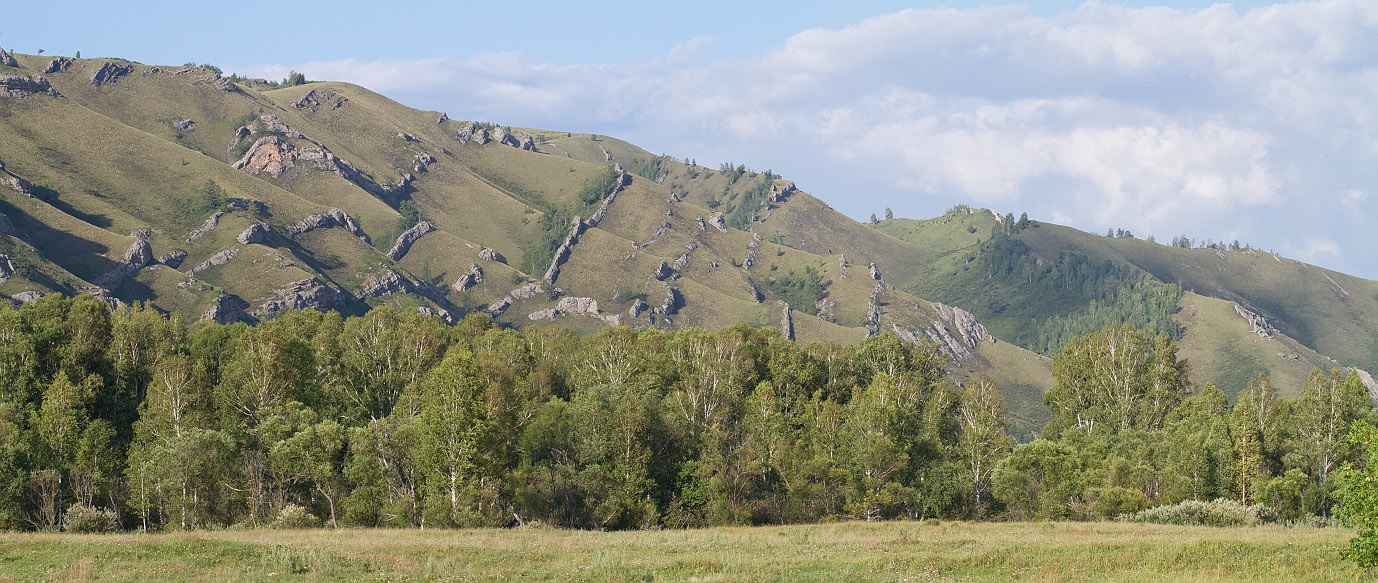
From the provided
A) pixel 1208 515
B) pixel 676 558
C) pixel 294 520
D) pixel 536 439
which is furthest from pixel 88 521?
pixel 1208 515

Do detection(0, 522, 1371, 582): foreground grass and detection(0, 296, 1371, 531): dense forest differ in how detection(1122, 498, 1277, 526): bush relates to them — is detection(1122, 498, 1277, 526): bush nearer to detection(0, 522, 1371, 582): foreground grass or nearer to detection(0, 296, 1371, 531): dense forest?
detection(0, 296, 1371, 531): dense forest

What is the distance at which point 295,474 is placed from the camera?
71.8 meters

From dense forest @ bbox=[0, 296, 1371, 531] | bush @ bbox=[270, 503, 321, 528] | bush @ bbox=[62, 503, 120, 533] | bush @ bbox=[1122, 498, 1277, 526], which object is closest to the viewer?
bush @ bbox=[62, 503, 120, 533]

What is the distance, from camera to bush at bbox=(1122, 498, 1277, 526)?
206ft

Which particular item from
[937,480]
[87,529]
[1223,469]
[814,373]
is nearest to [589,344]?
[814,373]

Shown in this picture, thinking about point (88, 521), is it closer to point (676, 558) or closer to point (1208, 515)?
point (676, 558)

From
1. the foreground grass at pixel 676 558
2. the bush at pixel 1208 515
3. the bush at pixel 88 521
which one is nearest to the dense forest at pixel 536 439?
the bush at pixel 88 521

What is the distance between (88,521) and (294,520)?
13.0 meters

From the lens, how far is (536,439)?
76375 mm

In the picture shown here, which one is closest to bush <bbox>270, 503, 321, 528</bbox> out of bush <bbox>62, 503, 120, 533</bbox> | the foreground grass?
bush <bbox>62, 503, 120, 533</bbox>

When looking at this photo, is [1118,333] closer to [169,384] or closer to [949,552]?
[949,552]

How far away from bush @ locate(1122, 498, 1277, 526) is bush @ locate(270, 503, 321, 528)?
55.3m

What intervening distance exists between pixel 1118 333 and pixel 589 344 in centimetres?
6918

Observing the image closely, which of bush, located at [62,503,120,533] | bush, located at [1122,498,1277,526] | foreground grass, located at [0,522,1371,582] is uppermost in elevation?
foreground grass, located at [0,522,1371,582]
